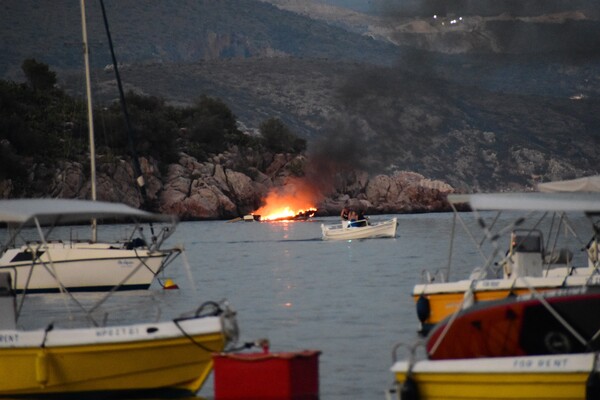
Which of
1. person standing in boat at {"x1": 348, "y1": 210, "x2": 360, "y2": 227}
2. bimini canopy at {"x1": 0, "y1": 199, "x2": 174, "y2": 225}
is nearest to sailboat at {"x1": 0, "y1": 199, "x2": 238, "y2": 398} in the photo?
bimini canopy at {"x1": 0, "y1": 199, "x2": 174, "y2": 225}

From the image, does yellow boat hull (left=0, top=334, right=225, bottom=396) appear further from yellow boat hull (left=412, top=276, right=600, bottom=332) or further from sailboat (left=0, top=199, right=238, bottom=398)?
yellow boat hull (left=412, top=276, right=600, bottom=332)

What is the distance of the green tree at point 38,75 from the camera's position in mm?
180375

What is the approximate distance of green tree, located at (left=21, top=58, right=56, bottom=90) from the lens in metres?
180

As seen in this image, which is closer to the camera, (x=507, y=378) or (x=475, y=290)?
(x=507, y=378)

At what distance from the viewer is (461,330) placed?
23906 mm

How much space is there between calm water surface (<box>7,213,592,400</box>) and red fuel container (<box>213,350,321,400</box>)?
223 centimetres

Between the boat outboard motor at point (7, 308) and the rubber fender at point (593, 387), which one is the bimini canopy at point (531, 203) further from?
the boat outboard motor at point (7, 308)

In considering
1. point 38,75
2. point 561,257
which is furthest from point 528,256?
point 38,75

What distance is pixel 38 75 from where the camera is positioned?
18062 cm

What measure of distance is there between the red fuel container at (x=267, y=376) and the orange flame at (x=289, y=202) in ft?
498

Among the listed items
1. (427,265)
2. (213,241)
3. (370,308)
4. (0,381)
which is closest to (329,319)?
(370,308)

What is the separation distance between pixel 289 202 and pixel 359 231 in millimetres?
84317

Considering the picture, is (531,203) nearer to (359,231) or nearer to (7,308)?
(7,308)

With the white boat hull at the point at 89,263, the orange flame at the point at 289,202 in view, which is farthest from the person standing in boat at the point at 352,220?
the orange flame at the point at 289,202
